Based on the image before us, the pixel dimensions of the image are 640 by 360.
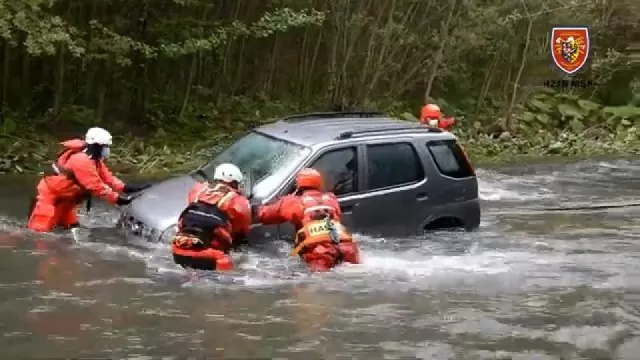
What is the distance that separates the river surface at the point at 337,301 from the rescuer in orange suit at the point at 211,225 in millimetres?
162

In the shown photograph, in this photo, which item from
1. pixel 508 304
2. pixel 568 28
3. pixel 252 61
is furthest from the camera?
pixel 568 28

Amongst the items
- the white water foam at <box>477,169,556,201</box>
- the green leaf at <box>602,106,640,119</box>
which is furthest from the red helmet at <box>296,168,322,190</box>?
the green leaf at <box>602,106,640,119</box>

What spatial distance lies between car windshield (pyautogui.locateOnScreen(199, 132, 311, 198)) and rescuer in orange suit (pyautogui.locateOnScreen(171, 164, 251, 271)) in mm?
573

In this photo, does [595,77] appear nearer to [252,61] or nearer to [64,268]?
[252,61]

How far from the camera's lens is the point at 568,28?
24594mm

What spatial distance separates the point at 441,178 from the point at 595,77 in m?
18.5

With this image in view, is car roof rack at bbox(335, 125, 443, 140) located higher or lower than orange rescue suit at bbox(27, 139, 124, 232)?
higher

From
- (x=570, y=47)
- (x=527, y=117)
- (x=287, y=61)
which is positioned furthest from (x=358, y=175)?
(x=570, y=47)

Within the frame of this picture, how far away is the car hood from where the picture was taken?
27.6ft

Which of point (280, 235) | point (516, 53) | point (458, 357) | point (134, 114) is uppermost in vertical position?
point (516, 53)

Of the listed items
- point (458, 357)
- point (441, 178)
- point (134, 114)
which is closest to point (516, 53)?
point (134, 114)

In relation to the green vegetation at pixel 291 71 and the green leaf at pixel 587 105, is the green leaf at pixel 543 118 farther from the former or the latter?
the green leaf at pixel 587 105

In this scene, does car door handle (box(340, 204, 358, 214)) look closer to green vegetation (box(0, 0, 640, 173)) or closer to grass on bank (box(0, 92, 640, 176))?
grass on bank (box(0, 92, 640, 176))

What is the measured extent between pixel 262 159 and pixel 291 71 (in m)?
13.2
